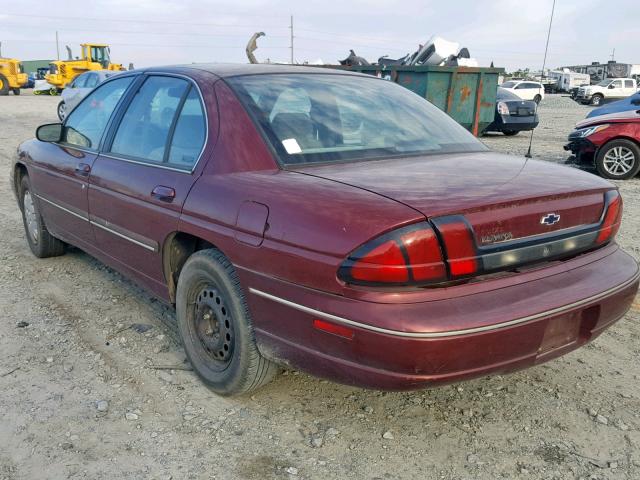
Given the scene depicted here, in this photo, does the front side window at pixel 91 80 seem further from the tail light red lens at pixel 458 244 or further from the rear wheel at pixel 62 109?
the tail light red lens at pixel 458 244

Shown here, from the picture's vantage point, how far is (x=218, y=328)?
2.93 m

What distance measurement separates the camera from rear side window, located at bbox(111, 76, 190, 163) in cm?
328

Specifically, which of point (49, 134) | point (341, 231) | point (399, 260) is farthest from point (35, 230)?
point (399, 260)

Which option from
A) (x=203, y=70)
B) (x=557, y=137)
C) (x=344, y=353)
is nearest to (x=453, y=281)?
(x=344, y=353)

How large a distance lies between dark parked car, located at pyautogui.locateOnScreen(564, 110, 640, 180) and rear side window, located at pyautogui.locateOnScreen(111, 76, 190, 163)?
795 centimetres

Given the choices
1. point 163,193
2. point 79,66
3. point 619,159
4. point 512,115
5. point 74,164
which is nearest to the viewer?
point 163,193

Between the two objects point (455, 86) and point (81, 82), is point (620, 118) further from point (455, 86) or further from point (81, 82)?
point (81, 82)

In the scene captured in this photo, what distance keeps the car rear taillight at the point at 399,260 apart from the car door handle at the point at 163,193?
123 centimetres

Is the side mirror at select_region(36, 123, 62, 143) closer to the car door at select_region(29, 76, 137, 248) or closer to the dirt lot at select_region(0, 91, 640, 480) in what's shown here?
the car door at select_region(29, 76, 137, 248)

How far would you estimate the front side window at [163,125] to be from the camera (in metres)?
3.05

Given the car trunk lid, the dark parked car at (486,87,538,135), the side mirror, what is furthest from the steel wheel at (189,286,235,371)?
the dark parked car at (486,87,538,135)

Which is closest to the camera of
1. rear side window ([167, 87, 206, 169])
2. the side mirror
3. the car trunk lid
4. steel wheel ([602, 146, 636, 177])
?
A: the car trunk lid

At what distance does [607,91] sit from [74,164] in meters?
39.5

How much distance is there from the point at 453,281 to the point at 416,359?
Result: 32 centimetres
